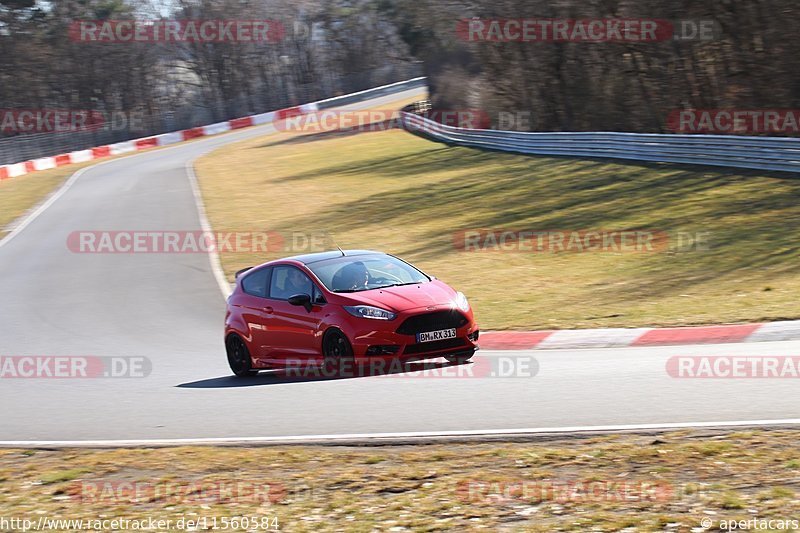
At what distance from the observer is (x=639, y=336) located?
13.1m

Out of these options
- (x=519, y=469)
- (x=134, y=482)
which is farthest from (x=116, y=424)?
(x=519, y=469)

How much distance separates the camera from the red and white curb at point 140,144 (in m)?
53.9

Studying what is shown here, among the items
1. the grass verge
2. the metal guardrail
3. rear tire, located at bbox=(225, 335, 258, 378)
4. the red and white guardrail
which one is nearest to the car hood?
rear tire, located at bbox=(225, 335, 258, 378)

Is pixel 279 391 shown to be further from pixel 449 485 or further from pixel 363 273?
pixel 449 485

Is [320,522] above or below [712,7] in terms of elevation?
below

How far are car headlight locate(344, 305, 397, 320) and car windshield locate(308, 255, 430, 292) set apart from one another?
48 centimetres

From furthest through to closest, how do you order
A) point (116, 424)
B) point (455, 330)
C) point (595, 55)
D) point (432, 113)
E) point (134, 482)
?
point (432, 113)
point (595, 55)
point (455, 330)
point (116, 424)
point (134, 482)

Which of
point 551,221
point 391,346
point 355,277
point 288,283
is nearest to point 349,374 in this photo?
point 391,346

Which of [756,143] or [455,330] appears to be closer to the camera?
[455,330]

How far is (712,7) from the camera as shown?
34625 mm

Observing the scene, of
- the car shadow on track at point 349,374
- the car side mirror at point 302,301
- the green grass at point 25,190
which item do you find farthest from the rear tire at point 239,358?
the green grass at point 25,190

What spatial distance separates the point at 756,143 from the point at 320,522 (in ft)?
75.0

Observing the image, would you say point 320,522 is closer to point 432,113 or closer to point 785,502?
point 785,502

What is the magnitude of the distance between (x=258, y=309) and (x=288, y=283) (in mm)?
553
